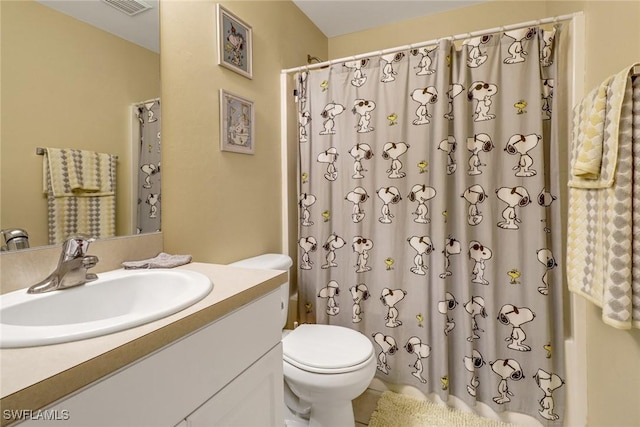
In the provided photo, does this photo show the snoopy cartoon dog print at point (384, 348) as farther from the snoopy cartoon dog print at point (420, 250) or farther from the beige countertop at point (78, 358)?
the beige countertop at point (78, 358)

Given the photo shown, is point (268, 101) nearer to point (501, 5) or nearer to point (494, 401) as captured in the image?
point (501, 5)

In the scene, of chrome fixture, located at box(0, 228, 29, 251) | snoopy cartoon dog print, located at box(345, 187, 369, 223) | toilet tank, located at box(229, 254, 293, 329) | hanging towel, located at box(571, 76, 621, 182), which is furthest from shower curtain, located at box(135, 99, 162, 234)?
hanging towel, located at box(571, 76, 621, 182)

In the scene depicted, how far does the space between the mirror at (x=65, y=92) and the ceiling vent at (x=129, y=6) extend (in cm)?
1

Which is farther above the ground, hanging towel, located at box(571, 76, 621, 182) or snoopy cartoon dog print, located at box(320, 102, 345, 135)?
snoopy cartoon dog print, located at box(320, 102, 345, 135)

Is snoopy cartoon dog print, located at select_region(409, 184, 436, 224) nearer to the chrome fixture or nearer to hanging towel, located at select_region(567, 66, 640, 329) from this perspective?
hanging towel, located at select_region(567, 66, 640, 329)

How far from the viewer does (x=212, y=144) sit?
1.45 metres

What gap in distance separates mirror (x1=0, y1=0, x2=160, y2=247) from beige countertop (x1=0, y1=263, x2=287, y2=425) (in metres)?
0.53

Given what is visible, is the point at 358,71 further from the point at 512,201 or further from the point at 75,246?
the point at 75,246

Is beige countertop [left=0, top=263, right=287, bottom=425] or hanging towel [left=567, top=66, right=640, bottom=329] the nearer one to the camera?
beige countertop [left=0, top=263, right=287, bottom=425]

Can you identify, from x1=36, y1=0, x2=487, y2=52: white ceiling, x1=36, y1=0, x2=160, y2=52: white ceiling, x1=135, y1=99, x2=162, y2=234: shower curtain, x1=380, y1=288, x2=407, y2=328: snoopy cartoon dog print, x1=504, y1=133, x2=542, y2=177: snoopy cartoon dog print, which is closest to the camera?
x1=36, y1=0, x2=160, y2=52: white ceiling

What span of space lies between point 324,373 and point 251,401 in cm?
46

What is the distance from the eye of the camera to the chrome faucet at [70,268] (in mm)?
796

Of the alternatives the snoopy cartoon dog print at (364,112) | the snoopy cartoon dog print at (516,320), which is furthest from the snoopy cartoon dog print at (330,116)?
the snoopy cartoon dog print at (516,320)

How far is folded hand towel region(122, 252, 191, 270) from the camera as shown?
3.47ft
